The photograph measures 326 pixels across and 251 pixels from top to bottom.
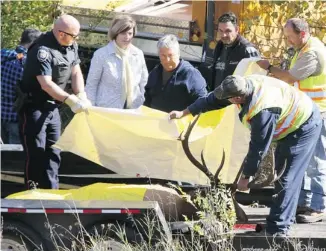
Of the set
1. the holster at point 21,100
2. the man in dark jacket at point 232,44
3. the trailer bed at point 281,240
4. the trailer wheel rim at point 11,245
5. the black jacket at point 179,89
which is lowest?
the trailer wheel rim at point 11,245

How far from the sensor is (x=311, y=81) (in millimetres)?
7207

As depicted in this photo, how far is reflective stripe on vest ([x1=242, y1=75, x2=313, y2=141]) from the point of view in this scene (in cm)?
614

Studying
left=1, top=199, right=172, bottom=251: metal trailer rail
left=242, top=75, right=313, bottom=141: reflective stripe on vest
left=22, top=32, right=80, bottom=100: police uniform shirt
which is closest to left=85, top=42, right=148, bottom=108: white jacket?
left=22, top=32, right=80, bottom=100: police uniform shirt

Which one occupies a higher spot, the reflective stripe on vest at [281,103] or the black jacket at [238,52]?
the black jacket at [238,52]

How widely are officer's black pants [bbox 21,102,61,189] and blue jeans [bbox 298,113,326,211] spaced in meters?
2.18

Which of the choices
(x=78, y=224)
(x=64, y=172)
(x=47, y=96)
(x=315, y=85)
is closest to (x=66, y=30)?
(x=47, y=96)

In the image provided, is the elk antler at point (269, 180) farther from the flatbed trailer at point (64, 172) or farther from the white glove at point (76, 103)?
the flatbed trailer at point (64, 172)

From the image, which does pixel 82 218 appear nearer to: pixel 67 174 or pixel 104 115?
pixel 104 115

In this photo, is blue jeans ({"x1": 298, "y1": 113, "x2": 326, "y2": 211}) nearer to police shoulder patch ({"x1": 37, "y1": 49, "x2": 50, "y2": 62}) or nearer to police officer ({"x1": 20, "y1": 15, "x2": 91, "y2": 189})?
police officer ({"x1": 20, "y1": 15, "x2": 91, "y2": 189})

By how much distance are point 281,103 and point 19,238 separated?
2.06 m

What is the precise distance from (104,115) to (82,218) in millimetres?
1449

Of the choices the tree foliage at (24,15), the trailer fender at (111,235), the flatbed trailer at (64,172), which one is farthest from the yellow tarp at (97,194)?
the tree foliage at (24,15)

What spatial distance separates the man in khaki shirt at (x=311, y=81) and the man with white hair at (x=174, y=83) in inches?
39.1

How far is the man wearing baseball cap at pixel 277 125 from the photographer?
613 centimetres
